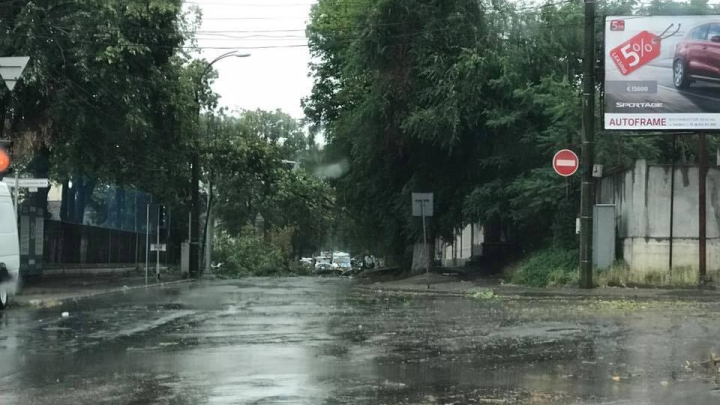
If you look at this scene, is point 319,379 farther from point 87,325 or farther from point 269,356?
point 87,325

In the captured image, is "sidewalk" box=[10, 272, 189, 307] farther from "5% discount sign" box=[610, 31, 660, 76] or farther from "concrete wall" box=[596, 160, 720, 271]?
"5% discount sign" box=[610, 31, 660, 76]

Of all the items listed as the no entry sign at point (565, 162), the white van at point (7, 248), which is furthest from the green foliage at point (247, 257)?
the white van at point (7, 248)

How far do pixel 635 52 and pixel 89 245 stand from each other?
27.2 meters

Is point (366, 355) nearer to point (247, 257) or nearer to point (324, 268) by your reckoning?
point (247, 257)

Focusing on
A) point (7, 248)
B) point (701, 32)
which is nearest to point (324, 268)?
point (701, 32)

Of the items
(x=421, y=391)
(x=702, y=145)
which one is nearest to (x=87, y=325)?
(x=421, y=391)

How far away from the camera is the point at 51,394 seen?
8547 millimetres

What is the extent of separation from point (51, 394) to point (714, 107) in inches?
775

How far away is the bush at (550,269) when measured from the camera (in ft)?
79.1

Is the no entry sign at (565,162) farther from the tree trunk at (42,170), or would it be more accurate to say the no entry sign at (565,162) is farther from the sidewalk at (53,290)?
the tree trunk at (42,170)

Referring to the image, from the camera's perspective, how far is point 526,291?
22.4 metres

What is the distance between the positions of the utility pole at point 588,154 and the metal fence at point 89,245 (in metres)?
18.1

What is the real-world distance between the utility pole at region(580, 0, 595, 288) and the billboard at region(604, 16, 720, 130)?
118 centimetres

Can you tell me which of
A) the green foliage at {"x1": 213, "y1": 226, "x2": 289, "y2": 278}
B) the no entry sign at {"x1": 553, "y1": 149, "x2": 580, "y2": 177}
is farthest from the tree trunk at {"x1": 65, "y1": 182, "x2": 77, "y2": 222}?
the no entry sign at {"x1": 553, "y1": 149, "x2": 580, "y2": 177}
